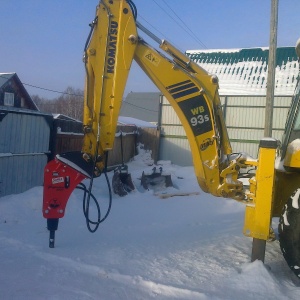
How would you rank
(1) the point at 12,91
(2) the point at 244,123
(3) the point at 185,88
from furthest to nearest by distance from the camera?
(1) the point at 12,91
(2) the point at 244,123
(3) the point at 185,88

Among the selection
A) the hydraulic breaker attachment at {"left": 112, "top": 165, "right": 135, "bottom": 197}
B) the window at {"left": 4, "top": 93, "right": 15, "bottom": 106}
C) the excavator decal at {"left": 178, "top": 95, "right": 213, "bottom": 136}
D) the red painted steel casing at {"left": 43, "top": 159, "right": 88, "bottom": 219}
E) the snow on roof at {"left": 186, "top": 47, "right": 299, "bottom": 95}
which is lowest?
the hydraulic breaker attachment at {"left": 112, "top": 165, "right": 135, "bottom": 197}

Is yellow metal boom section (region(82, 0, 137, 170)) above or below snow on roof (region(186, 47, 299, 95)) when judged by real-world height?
below

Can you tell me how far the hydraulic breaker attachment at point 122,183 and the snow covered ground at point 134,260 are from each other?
2.35 meters

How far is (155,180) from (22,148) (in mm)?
4449

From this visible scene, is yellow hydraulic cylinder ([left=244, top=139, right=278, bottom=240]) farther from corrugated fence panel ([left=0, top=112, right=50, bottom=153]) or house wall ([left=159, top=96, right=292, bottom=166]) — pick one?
house wall ([left=159, top=96, right=292, bottom=166])

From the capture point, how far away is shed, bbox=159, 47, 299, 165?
Answer: 19.5 m

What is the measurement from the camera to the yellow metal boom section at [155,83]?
17.6ft

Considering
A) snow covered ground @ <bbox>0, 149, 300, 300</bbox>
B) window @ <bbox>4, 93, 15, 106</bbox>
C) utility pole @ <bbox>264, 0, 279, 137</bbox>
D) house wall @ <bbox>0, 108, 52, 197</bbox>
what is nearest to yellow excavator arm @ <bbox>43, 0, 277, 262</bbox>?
snow covered ground @ <bbox>0, 149, 300, 300</bbox>

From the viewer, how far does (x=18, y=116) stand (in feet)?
30.6

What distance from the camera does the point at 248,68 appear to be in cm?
2173

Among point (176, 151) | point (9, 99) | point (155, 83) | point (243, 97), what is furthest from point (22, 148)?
point (9, 99)

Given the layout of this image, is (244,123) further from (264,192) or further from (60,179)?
(60,179)

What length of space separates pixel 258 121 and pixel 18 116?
13.2 meters

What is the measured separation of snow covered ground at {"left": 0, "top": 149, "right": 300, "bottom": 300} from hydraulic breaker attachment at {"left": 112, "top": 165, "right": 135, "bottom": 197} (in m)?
2.35
